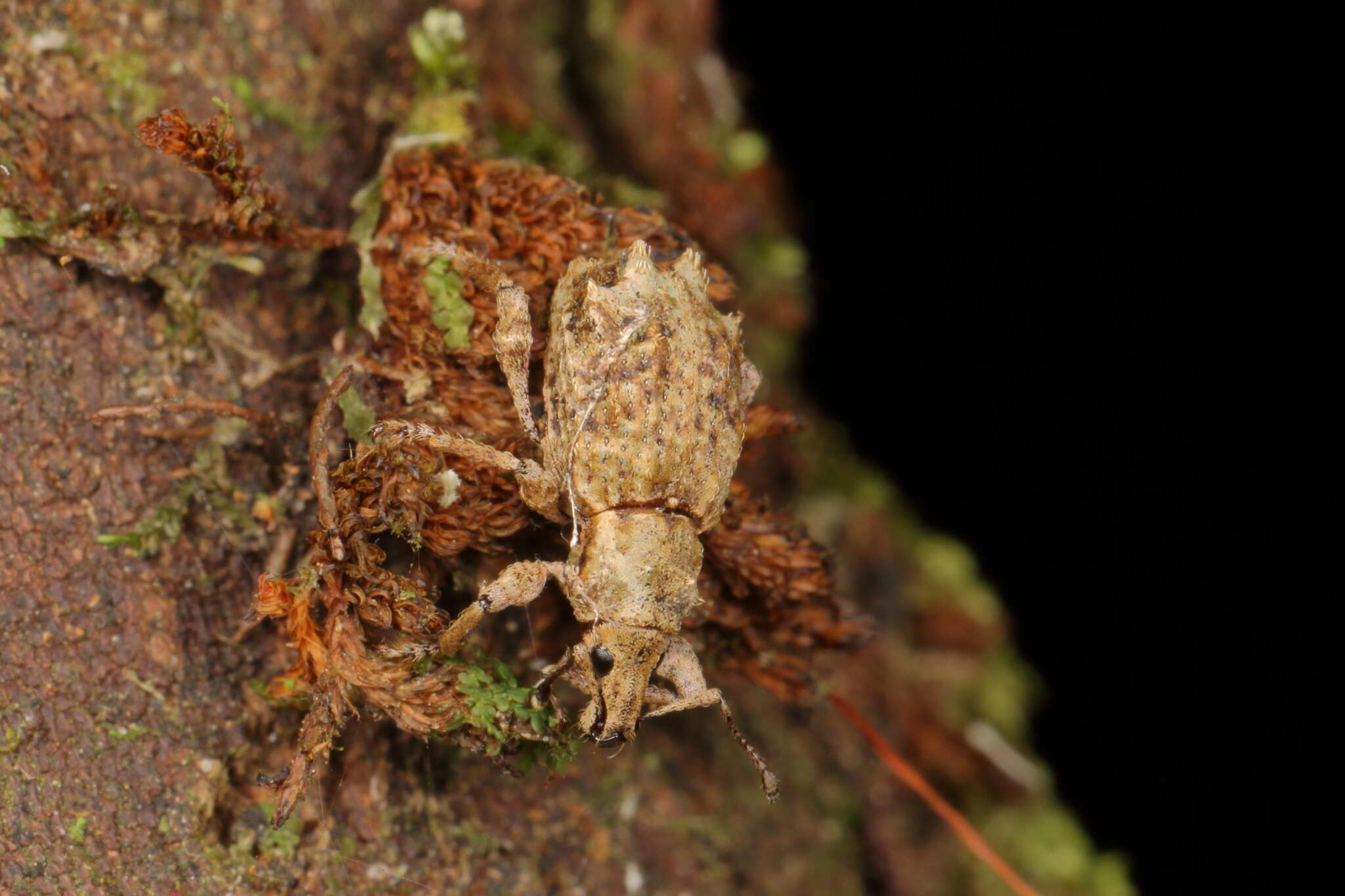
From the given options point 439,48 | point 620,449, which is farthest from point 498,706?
point 439,48

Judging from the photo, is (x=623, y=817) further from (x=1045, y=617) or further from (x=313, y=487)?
(x=1045, y=617)

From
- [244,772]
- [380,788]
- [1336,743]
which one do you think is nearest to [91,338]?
[244,772]

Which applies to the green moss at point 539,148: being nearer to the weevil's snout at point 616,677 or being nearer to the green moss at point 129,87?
the green moss at point 129,87

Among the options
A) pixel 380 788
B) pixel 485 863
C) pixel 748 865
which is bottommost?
pixel 748 865

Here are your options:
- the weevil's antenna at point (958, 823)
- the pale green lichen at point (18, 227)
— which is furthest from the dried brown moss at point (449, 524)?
the weevil's antenna at point (958, 823)

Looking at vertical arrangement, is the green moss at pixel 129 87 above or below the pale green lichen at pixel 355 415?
above

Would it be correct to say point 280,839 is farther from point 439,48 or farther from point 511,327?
point 439,48
